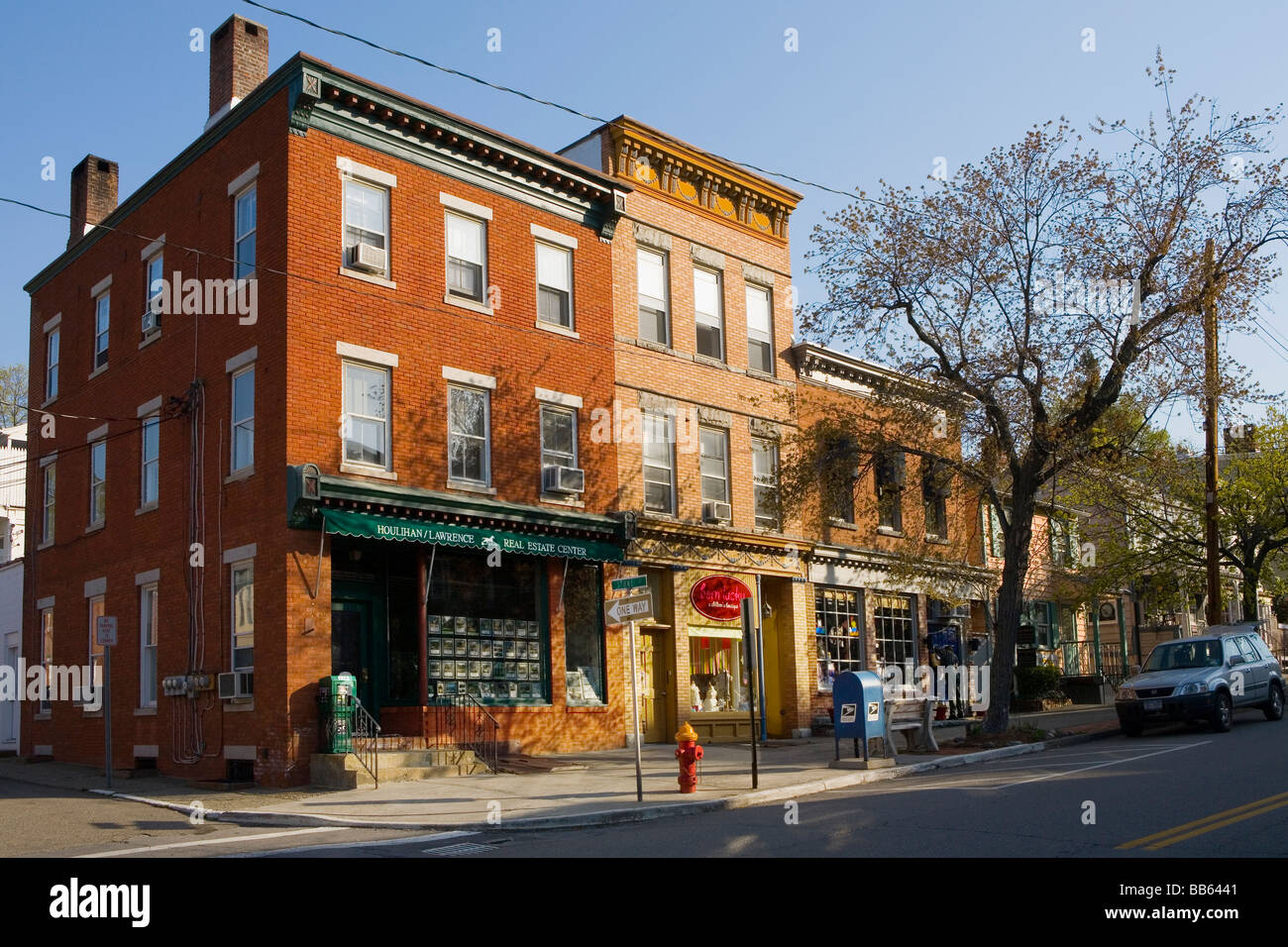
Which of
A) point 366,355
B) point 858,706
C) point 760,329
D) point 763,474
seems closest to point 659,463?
point 763,474

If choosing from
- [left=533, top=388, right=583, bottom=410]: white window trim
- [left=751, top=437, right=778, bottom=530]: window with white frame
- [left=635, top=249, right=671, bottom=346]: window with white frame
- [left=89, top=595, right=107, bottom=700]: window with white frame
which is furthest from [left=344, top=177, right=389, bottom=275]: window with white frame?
[left=751, top=437, right=778, bottom=530]: window with white frame

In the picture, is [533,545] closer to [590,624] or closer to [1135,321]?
[590,624]

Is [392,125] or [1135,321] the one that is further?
[1135,321]

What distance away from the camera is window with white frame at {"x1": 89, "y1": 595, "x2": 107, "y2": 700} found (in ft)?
78.3

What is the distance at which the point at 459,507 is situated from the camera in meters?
20.1

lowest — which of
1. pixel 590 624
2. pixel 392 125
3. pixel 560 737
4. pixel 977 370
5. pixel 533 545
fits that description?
pixel 560 737

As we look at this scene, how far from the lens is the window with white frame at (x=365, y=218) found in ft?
66.2

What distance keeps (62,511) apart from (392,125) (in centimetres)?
1177

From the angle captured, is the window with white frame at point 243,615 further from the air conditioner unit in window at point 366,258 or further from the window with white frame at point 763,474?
the window with white frame at point 763,474

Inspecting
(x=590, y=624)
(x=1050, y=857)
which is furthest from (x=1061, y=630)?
(x=1050, y=857)

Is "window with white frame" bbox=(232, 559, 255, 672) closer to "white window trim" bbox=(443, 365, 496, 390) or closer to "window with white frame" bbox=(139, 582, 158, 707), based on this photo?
"window with white frame" bbox=(139, 582, 158, 707)

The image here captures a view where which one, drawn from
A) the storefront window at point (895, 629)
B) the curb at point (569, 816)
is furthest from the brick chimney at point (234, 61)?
the storefront window at point (895, 629)

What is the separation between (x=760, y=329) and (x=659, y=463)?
4971 millimetres

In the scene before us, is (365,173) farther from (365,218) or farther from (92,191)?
(92,191)
